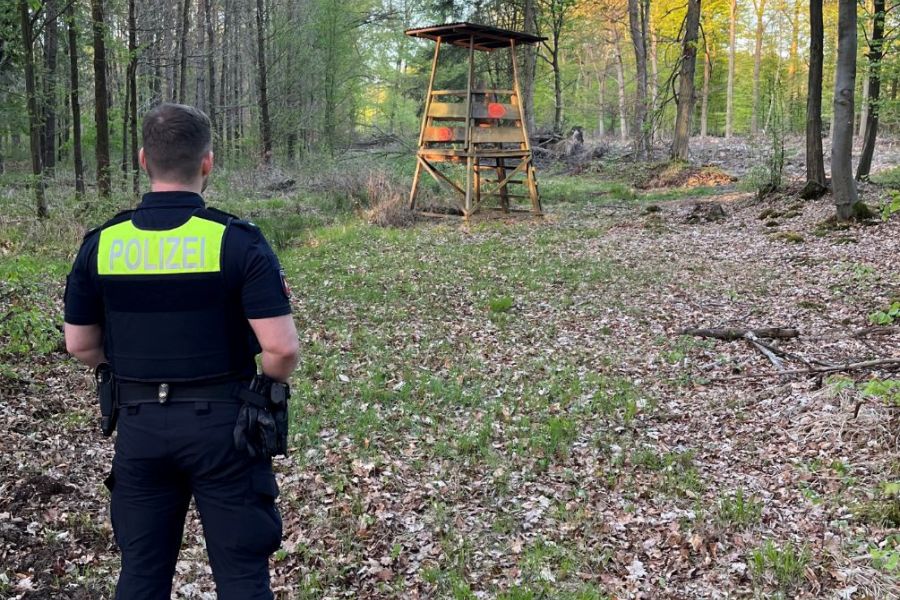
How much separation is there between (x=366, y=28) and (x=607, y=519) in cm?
3786

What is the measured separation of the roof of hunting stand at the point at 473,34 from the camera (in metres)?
15.8

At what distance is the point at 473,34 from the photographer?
16.5 metres

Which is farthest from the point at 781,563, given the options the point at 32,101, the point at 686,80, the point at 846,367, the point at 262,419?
the point at 686,80

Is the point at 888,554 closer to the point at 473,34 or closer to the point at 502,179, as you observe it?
the point at 473,34

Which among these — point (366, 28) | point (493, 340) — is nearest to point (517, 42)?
point (493, 340)

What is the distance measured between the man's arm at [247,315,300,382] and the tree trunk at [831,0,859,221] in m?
12.9

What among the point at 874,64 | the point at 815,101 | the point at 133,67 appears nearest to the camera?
the point at 874,64

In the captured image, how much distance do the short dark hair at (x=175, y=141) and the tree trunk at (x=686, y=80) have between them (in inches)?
906

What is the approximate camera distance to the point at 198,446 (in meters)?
2.62

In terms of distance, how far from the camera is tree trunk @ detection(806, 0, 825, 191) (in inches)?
591

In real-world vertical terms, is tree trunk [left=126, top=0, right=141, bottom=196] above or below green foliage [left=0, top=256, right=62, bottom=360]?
above

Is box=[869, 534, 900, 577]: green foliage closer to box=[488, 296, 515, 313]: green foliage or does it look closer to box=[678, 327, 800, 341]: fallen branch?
box=[678, 327, 800, 341]: fallen branch

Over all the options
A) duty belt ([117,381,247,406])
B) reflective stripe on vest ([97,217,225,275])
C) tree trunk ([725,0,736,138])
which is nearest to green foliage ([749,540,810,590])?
duty belt ([117,381,247,406])

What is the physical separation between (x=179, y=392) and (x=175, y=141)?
0.94 meters
